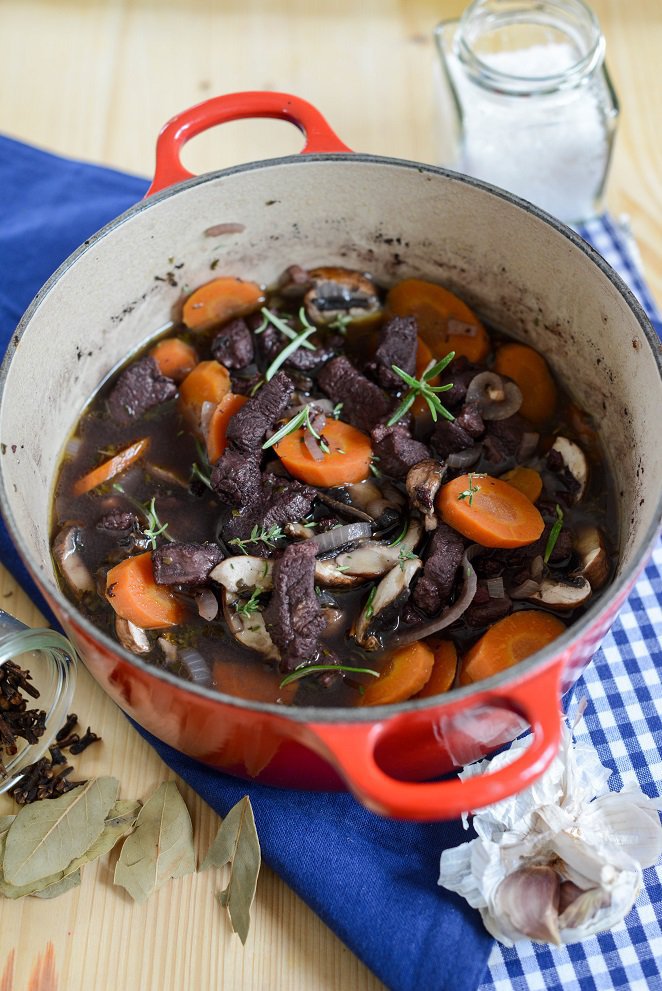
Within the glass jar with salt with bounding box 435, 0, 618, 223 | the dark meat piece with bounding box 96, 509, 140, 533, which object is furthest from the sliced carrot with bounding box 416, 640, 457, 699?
the glass jar with salt with bounding box 435, 0, 618, 223

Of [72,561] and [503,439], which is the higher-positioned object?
[503,439]

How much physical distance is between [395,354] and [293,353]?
24 centimetres

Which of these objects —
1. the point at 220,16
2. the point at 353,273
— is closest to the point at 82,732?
the point at 353,273

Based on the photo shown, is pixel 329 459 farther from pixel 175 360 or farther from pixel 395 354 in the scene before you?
pixel 175 360

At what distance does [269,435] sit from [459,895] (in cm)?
99

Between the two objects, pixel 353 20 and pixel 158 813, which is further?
pixel 353 20

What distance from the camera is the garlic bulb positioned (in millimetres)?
1734

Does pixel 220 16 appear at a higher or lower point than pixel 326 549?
higher

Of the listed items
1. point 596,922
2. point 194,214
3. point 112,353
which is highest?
point 194,214

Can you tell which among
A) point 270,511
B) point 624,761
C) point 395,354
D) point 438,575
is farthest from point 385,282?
point 624,761

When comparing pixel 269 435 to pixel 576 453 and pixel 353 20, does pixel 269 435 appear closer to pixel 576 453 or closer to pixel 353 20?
pixel 576 453

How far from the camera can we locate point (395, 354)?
230cm

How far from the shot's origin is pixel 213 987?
6.08 feet

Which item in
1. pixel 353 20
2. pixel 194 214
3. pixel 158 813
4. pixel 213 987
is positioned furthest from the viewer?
pixel 353 20
